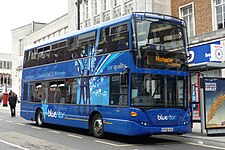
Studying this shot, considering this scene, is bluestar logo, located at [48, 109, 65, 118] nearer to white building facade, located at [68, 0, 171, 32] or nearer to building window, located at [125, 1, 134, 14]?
white building facade, located at [68, 0, 171, 32]

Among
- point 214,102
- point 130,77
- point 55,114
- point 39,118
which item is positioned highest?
point 130,77

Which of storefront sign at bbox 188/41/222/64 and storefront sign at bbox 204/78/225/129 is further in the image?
storefront sign at bbox 188/41/222/64

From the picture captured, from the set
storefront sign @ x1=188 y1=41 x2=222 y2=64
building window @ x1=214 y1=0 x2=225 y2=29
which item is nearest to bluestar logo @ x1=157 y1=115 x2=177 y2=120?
storefront sign @ x1=188 y1=41 x2=222 y2=64

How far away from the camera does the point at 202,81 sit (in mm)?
12680

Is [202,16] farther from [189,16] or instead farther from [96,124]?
[96,124]

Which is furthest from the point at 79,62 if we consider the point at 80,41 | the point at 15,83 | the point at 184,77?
the point at 15,83

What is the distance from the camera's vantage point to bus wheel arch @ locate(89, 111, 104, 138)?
1245 cm

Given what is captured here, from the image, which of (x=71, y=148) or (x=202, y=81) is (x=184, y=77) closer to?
(x=202, y=81)

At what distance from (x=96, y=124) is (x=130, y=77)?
9.08 feet

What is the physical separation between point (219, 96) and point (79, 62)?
561cm

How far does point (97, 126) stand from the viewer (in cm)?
1270

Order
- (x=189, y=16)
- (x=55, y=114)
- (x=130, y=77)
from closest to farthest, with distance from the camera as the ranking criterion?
1. (x=130, y=77)
2. (x=55, y=114)
3. (x=189, y=16)

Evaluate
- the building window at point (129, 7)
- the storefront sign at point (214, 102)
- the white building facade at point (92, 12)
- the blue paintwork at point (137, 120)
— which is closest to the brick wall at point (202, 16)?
the white building facade at point (92, 12)

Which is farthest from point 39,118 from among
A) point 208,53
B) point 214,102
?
point 208,53
